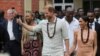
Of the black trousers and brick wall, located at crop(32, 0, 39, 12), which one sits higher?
brick wall, located at crop(32, 0, 39, 12)

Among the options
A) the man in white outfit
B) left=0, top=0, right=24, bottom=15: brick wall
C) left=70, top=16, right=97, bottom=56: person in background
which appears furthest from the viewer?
left=0, top=0, right=24, bottom=15: brick wall

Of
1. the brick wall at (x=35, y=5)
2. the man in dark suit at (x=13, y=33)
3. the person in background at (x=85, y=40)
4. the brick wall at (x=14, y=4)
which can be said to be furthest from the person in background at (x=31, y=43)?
the brick wall at (x=35, y=5)

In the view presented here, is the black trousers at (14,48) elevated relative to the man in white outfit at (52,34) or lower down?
lower down

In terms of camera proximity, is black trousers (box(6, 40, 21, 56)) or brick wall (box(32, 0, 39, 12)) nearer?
black trousers (box(6, 40, 21, 56))

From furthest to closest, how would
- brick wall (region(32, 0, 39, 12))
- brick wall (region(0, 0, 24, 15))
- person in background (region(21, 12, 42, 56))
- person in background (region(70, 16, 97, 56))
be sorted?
brick wall (region(32, 0, 39, 12)) → brick wall (region(0, 0, 24, 15)) → person in background (region(21, 12, 42, 56)) → person in background (region(70, 16, 97, 56))

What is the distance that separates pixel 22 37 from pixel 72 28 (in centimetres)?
145

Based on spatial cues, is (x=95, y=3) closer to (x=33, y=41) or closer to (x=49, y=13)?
(x=33, y=41)

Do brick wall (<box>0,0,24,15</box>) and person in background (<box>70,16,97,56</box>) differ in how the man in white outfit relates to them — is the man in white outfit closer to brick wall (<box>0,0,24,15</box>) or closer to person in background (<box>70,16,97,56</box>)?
person in background (<box>70,16,97,56</box>)

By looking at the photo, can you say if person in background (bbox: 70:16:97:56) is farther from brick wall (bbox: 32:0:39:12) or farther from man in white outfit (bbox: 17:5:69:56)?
brick wall (bbox: 32:0:39:12)

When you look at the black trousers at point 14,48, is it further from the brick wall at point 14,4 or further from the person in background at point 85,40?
the brick wall at point 14,4

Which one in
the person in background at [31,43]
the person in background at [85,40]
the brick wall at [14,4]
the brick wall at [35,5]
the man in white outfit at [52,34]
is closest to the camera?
the man in white outfit at [52,34]

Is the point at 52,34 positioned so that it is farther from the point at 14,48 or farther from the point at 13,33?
the point at 14,48

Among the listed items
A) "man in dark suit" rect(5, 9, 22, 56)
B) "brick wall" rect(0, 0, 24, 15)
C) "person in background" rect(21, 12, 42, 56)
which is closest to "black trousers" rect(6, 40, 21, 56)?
"man in dark suit" rect(5, 9, 22, 56)

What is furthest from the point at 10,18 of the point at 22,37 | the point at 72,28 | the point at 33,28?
the point at 33,28
